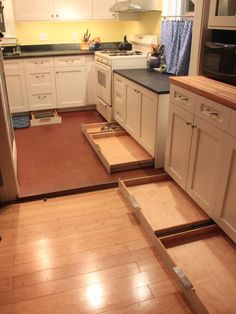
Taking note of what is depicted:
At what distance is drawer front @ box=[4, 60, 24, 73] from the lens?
13.0 ft

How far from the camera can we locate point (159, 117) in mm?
2605

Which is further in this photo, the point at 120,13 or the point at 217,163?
the point at 120,13

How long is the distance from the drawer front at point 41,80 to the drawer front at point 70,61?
0.16 metres

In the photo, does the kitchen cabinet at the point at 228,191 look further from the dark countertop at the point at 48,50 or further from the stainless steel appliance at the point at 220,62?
the dark countertop at the point at 48,50

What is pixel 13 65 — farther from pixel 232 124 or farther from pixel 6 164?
pixel 232 124

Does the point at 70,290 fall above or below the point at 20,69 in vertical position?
below

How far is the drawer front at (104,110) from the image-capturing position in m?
3.91

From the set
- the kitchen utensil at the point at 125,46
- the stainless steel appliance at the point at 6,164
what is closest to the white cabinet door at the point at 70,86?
the kitchen utensil at the point at 125,46

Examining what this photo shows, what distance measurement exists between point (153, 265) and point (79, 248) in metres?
0.51

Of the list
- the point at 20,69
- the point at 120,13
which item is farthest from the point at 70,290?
the point at 120,13

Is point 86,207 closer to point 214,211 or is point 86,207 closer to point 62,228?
point 62,228

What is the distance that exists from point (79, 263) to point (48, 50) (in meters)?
3.74

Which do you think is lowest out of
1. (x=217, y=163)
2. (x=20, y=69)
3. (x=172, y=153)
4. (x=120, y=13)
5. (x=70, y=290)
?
(x=70, y=290)

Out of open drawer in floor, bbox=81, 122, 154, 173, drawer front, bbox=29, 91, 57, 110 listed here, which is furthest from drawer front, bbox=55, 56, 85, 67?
open drawer in floor, bbox=81, 122, 154, 173
